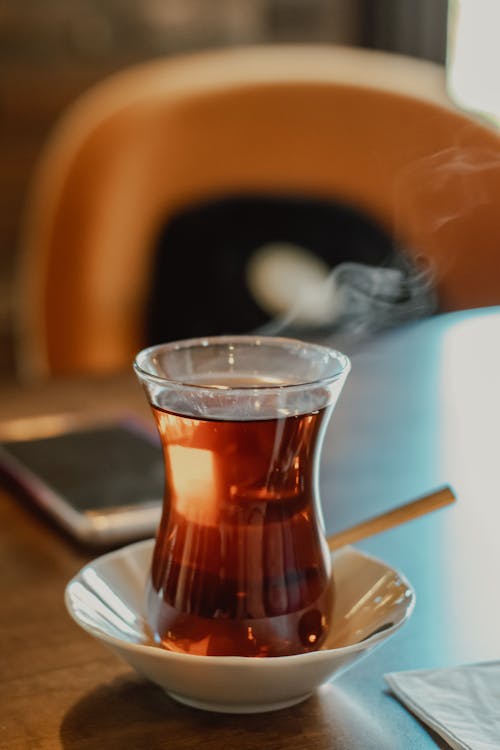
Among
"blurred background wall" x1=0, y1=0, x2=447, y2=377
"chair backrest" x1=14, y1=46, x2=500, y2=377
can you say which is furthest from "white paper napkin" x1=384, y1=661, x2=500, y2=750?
"blurred background wall" x1=0, y1=0, x2=447, y2=377

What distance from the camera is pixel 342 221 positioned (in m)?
1.76

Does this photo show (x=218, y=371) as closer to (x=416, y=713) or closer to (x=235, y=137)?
(x=416, y=713)

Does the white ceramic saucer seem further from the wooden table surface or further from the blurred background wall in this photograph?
the blurred background wall

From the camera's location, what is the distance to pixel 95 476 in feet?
2.79

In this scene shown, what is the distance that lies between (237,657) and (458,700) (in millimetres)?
117

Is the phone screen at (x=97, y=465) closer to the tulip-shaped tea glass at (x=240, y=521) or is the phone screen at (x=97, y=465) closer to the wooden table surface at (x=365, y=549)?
the wooden table surface at (x=365, y=549)

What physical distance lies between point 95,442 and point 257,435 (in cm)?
42

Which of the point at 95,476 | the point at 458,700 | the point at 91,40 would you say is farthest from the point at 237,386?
the point at 91,40

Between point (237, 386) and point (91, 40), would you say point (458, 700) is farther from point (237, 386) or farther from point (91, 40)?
point (91, 40)

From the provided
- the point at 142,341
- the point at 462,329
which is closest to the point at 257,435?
the point at 462,329

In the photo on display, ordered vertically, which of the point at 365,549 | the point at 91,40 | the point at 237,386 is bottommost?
the point at 365,549

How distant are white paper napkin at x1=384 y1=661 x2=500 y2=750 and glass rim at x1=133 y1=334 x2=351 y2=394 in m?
0.16

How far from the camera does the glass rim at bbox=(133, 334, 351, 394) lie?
20.2 inches

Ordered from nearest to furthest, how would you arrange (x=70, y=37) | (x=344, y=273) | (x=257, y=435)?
1. (x=257, y=435)
2. (x=344, y=273)
3. (x=70, y=37)
